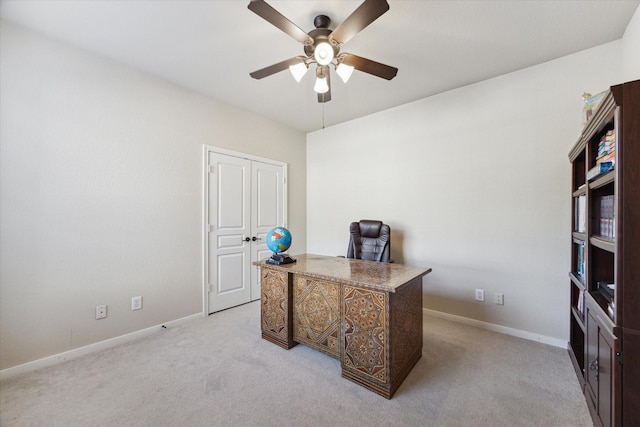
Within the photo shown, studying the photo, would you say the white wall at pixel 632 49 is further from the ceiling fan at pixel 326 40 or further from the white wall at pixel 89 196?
the white wall at pixel 89 196

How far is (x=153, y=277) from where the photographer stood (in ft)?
9.04

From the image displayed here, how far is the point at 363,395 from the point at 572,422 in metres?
1.20

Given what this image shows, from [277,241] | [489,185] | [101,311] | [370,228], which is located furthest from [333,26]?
[101,311]

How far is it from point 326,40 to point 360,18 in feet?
1.06

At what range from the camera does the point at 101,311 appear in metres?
2.41

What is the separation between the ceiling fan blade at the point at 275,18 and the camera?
1366 mm

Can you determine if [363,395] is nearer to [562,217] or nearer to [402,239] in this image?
[402,239]

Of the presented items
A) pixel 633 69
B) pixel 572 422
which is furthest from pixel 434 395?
pixel 633 69

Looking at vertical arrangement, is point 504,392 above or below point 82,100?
below

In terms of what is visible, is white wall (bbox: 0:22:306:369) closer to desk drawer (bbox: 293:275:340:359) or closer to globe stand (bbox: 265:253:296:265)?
globe stand (bbox: 265:253:296:265)

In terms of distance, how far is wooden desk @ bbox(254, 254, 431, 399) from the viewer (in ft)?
5.68

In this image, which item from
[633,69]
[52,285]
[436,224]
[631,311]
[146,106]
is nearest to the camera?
[631,311]

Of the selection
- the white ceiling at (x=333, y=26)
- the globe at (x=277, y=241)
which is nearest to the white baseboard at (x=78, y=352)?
the globe at (x=277, y=241)

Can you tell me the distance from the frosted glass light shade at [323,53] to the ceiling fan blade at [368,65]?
169mm
